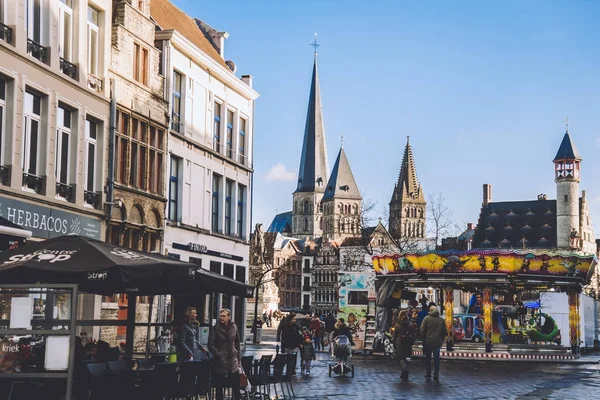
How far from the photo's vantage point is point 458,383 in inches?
985

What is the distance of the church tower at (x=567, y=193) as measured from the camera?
469 feet

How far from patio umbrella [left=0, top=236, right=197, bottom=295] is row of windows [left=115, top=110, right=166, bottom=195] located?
1548 cm

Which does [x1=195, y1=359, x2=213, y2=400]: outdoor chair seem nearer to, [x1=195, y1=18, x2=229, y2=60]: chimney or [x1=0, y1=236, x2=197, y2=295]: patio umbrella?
[x1=0, y1=236, x2=197, y2=295]: patio umbrella

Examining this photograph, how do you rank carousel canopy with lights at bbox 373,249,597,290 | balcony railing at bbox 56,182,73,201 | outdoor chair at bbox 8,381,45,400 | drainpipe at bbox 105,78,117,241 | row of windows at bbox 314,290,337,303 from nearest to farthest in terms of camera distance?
outdoor chair at bbox 8,381,45,400 < balcony railing at bbox 56,182,73,201 < drainpipe at bbox 105,78,117,241 < carousel canopy with lights at bbox 373,249,597,290 < row of windows at bbox 314,290,337,303

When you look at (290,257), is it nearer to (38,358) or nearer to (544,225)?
(544,225)

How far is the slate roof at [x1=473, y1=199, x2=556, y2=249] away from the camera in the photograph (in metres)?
154

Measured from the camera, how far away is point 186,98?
36031 millimetres

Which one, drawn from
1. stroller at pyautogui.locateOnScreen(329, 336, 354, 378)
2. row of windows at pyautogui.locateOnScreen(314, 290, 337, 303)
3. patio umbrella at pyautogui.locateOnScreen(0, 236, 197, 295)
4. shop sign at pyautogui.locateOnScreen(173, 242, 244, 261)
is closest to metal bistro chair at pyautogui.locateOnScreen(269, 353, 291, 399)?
patio umbrella at pyautogui.locateOnScreen(0, 236, 197, 295)

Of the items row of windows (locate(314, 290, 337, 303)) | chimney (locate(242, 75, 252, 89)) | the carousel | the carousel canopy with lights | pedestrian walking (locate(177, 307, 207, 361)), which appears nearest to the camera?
pedestrian walking (locate(177, 307, 207, 361))

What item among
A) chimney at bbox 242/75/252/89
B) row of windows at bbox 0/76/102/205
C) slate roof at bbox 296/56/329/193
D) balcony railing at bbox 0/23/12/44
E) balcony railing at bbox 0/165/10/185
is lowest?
balcony railing at bbox 0/165/10/185

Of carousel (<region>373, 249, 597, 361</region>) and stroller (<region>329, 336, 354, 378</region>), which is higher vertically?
carousel (<region>373, 249, 597, 361</region>)

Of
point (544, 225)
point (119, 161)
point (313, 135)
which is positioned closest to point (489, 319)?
point (119, 161)

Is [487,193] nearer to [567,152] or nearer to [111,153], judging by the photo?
[567,152]

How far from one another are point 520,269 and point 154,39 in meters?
16.6
